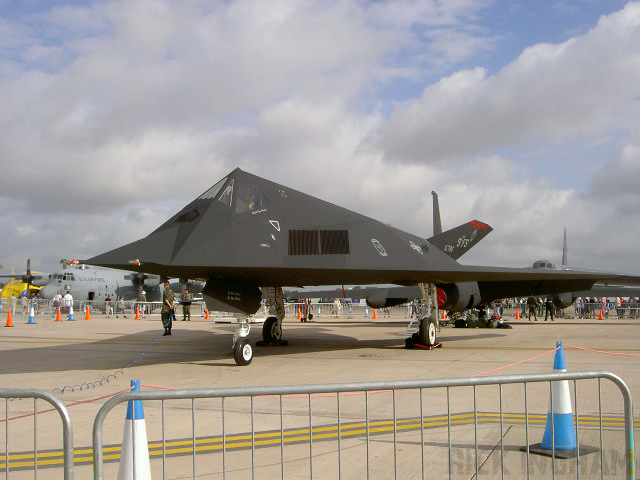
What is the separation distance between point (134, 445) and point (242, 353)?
25.9ft

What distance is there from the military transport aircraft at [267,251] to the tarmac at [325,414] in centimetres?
176

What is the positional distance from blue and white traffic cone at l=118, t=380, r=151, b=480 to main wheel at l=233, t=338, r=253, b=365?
778 cm

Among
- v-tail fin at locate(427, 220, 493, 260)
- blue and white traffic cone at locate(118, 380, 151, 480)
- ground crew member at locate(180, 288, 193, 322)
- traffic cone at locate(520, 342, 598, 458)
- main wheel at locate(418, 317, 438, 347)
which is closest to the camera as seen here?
blue and white traffic cone at locate(118, 380, 151, 480)

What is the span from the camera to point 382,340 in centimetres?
1834

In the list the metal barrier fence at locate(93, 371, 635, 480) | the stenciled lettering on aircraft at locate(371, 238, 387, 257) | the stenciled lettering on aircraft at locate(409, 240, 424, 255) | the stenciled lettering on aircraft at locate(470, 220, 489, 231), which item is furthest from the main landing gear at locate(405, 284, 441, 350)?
the metal barrier fence at locate(93, 371, 635, 480)

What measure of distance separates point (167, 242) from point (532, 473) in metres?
A: 7.50

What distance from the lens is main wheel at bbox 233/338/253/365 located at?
11435 millimetres

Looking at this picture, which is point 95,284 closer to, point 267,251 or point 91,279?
point 91,279

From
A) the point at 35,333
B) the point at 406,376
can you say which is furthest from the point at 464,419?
the point at 35,333

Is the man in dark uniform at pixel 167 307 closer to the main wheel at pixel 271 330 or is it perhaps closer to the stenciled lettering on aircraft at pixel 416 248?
the main wheel at pixel 271 330

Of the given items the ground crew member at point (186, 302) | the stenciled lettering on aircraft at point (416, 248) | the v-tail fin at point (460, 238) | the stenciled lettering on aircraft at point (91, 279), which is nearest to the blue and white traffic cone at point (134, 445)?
the stenciled lettering on aircraft at point (416, 248)

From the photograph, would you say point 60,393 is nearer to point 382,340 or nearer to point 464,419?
point 464,419

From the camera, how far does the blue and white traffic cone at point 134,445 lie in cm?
362

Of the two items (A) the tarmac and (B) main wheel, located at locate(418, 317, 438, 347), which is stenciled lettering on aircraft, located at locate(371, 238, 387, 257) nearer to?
(A) the tarmac
